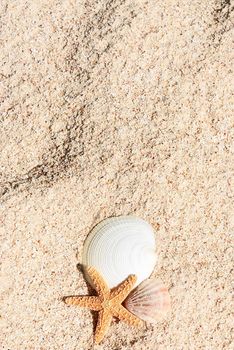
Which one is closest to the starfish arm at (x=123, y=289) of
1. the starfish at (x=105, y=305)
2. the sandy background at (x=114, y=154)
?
the starfish at (x=105, y=305)

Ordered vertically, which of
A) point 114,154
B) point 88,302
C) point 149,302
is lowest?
point 149,302

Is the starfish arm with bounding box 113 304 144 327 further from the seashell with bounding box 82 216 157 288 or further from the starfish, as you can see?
the seashell with bounding box 82 216 157 288

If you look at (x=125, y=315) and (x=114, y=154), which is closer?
(x=125, y=315)

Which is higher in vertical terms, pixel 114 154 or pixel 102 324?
pixel 114 154

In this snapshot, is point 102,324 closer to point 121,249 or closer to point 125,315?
point 125,315

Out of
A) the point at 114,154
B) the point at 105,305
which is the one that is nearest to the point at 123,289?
the point at 105,305

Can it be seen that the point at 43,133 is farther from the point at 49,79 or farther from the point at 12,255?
the point at 12,255

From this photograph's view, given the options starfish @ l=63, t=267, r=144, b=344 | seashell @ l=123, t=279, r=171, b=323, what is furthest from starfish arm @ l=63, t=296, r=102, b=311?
seashell @ l=123, t=279, r=171, b=323
